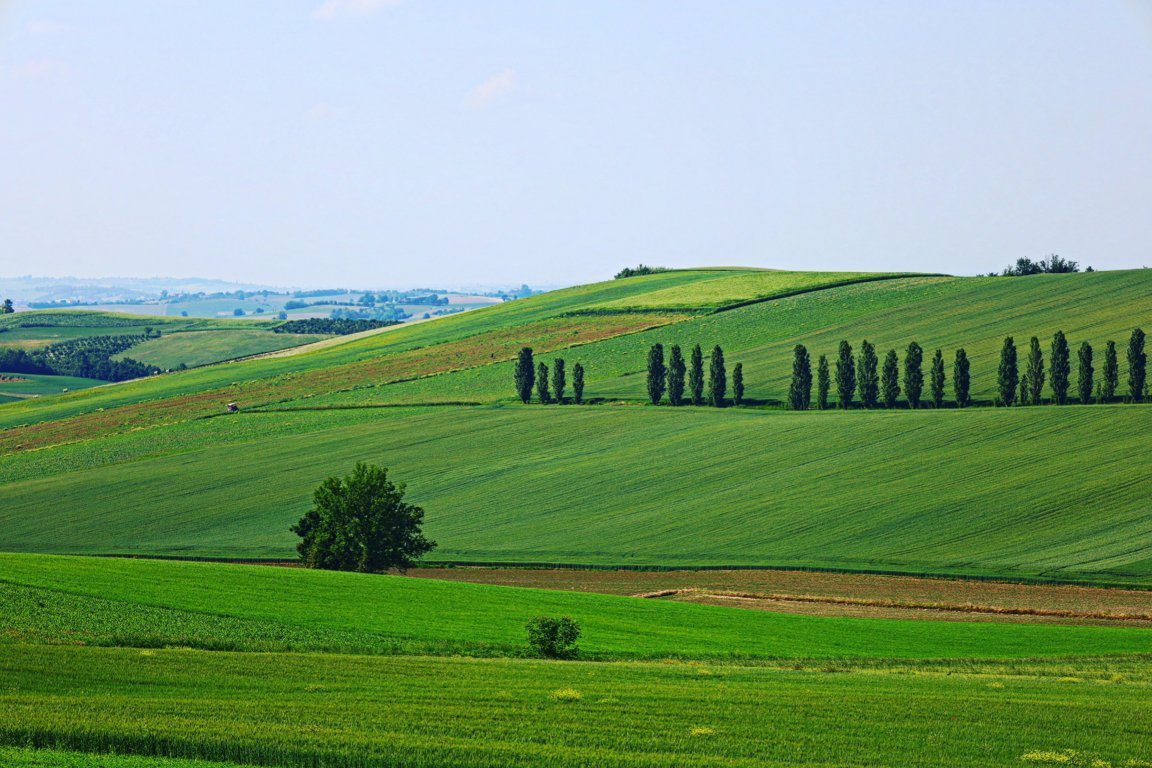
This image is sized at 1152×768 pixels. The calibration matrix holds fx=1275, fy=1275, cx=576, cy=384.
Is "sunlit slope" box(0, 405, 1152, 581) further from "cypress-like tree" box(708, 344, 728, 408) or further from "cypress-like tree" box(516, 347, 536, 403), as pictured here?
"cypress-like tree" box(708, 344, 728, 408)

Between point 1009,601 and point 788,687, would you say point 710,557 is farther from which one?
point 788,687

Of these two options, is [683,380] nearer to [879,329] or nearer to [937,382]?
[937,382]

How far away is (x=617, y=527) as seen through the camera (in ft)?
280

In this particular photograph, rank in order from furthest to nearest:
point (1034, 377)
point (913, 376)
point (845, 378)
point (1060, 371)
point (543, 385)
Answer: point (543, 385) → point (845, 378) → point (913, 376) → point (1034, 377) → point (1060, 371)

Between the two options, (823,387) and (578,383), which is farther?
(578,383)

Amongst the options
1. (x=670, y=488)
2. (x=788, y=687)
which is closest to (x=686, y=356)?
(x=670, y=488)

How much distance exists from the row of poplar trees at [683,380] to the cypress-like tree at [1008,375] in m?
24.8

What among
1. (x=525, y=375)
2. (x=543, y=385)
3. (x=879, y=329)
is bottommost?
(x=543, y=385)

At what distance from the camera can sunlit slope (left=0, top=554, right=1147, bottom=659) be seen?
44969 mm

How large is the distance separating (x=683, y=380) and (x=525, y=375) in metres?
16.7

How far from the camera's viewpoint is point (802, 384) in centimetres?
11856

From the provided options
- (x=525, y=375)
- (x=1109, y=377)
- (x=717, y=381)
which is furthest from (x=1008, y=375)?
(x=525, y=375)

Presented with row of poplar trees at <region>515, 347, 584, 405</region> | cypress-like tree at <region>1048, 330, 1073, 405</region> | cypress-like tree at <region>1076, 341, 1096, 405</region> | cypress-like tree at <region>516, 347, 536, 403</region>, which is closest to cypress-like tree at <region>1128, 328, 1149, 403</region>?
cypress-like tree at <region>1076, 341, 1096, 405</region>

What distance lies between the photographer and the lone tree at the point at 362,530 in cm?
7338
